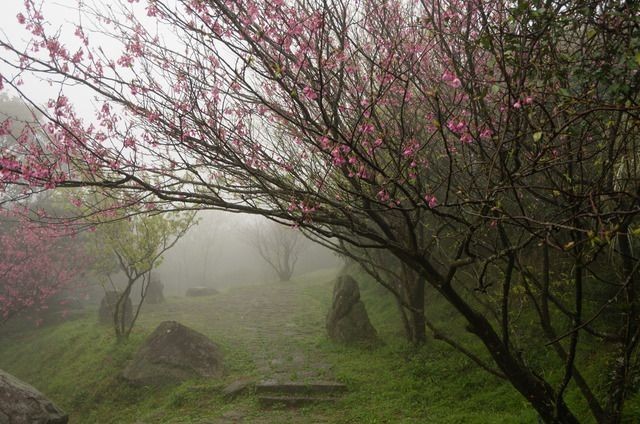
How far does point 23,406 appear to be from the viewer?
8.55 m

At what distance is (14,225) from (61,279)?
3.62 meters

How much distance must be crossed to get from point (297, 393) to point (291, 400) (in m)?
0.34

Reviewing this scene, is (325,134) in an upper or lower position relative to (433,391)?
upper

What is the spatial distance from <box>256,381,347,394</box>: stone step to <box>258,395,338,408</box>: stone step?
0.20 metres

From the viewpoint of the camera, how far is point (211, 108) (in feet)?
14.8

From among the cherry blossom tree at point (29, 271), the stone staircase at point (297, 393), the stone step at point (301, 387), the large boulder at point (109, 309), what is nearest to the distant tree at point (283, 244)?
the large boulder at point (109, 309)

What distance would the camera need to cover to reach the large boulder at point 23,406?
8344mm

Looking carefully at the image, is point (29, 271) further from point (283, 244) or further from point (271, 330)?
point (283, 244)

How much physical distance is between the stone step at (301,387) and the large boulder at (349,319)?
2.73 m

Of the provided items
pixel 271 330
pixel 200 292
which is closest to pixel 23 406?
pixel 271 330

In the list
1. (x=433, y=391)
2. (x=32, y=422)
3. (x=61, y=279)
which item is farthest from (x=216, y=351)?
(x=61, y=279)

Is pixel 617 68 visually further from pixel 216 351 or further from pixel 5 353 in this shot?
pixel 5 353

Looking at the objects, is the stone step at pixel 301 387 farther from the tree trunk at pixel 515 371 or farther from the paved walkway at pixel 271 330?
the tree trunk at pixel 515 371

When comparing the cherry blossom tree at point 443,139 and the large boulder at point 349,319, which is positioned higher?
the cherry blossom tree at point 443,139
